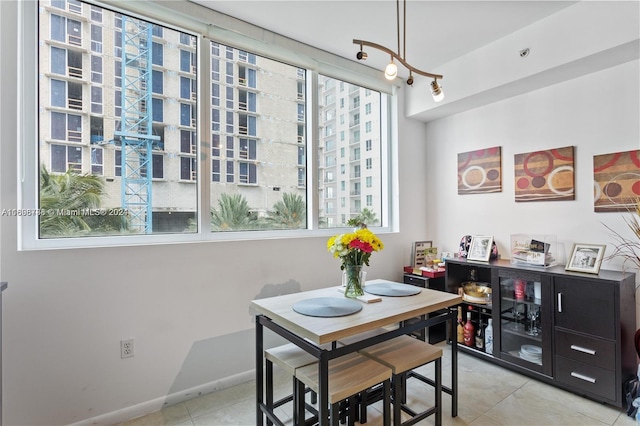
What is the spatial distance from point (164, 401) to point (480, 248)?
287 cm

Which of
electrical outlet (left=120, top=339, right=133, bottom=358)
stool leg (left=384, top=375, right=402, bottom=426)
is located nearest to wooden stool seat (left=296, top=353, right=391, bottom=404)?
stool leg (left=384, top=375, right=402, bottom=426)

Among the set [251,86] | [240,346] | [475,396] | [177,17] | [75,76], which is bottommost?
[475,396]

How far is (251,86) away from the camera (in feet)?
8.81

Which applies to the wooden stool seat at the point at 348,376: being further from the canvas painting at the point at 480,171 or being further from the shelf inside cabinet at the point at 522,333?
the canvas painting at the point at 480,171

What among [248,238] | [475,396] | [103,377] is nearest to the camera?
[103,377]

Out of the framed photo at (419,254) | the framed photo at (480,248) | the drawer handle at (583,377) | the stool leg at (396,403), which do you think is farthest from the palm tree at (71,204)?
the drawer handle at (583,377)

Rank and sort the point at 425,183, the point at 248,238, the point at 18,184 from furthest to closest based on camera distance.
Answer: the point at 425,183 < the point at 248,238 < the point at 18,184

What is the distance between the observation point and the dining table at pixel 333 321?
1.41m

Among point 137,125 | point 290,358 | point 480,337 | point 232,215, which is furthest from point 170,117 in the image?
point 480,337

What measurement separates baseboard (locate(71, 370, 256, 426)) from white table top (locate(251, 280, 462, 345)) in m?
0.94

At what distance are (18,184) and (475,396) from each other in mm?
3204

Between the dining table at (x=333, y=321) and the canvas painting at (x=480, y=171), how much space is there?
1.62 metres

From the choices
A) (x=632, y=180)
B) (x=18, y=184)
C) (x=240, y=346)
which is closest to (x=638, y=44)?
(x=632, y=180)

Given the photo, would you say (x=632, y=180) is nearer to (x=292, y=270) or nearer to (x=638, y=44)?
(x=638, y=44)
